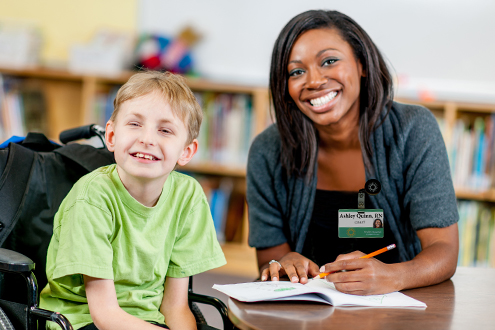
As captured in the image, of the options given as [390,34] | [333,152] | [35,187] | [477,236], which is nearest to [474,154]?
[477,236]

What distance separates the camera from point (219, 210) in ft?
10.9

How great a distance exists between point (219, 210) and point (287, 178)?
1.72m

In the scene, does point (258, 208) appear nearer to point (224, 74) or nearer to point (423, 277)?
point (423, 277)

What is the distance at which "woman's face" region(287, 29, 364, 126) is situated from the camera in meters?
1.56

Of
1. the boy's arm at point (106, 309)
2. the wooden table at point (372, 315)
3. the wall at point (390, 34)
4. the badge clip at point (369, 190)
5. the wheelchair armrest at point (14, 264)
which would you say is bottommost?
the boy's arm at point (106, 309)

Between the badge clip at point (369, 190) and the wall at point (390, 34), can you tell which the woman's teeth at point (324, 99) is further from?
the wall at point (390, 34)

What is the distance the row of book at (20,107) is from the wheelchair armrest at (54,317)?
256 centimetres

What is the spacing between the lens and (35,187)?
131 cm

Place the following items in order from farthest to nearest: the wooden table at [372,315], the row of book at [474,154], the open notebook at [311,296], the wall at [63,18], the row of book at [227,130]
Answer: the wall at [63,18], the row of book at [227,130], the row of book at [474,154], the open notebook at [311,296], the wooden table at [372,315]

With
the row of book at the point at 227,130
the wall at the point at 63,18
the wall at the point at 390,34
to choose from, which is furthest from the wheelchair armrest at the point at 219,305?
the wall at the point at 63,18

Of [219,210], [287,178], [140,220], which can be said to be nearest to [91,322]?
[140,220]

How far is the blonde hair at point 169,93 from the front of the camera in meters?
1.20

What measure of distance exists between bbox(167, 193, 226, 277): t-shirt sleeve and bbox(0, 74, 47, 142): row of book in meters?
2.47

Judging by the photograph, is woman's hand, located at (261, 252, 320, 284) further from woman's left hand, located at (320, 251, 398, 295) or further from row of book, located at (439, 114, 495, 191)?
row of book, located at (439, 114, 495, 191)
